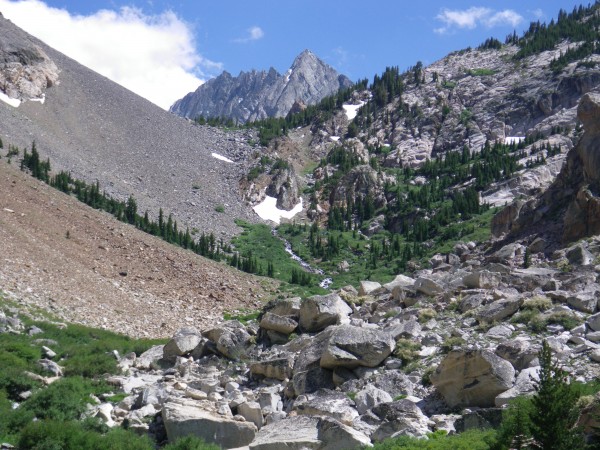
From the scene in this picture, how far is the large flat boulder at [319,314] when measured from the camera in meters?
30.5

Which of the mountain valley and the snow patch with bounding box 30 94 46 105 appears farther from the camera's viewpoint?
the snow patch with bounding box 30 94 46 105

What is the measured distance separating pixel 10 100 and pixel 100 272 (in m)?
62.5

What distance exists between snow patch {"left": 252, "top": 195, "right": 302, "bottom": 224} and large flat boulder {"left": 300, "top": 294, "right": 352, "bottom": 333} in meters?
91.2

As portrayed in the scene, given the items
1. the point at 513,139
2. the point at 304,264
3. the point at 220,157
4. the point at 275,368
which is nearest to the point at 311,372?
the point at 275,368

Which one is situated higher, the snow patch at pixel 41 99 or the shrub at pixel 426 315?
the snow patch at pixel 41 99

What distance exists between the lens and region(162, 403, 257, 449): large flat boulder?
19.8 metres

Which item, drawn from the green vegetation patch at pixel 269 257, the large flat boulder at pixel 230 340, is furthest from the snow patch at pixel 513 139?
the large flat boulder at pixel 230 340

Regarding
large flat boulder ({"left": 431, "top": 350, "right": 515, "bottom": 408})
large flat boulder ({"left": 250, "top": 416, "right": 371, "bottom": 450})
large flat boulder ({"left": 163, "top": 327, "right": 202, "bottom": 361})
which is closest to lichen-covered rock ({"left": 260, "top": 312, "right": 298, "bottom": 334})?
large flat boulder ({"left": 163, "top": 327, "right": 202, "bottom": 361})

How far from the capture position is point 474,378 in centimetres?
1959

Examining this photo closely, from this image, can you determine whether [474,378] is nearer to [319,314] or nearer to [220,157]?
[319,314]

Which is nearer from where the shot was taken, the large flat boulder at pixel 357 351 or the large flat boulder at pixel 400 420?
the large flat boulder at pixel 400 420

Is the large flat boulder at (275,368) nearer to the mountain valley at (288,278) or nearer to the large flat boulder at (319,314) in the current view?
the mountain valley at (288,278)

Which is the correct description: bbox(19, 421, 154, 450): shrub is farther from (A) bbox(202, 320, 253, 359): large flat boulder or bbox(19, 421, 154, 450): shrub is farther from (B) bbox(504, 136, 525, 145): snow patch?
(B) bbox(504, 136, 525, 145): snow patch

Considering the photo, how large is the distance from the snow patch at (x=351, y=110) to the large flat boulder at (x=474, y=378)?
163 metres
